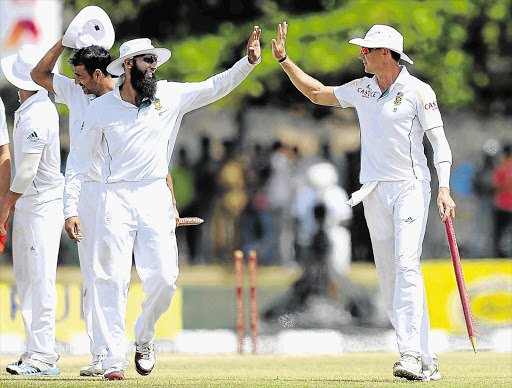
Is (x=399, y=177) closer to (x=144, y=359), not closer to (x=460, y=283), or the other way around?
(x=460, y=283)

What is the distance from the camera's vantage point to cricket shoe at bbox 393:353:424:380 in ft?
33.6

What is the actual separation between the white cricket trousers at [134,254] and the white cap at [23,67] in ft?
5.09

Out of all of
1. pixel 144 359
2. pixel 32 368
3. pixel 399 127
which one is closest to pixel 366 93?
pixel 399 127

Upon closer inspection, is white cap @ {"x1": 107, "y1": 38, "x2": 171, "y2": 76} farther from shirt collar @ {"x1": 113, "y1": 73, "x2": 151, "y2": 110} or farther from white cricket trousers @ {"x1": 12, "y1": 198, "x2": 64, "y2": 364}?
white cricket trousers @ {"x1": 12, "y1": 198, "x2": 64, "y2": 364}

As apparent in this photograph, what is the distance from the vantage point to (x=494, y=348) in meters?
15.9

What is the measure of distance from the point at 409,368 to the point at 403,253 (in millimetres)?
824

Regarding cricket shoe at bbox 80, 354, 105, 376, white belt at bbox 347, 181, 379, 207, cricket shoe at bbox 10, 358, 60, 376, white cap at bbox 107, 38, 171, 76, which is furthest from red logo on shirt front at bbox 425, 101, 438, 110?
cricket shoe at bbox 10, 358, 60, 376

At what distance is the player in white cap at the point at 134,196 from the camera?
1026cm

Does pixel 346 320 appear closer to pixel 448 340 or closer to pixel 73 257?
pixel 448 340

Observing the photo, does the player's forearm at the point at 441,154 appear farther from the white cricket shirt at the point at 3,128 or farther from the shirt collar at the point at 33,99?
the white cricket shirt at the point at 3,128

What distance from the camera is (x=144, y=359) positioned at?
34.1 feet

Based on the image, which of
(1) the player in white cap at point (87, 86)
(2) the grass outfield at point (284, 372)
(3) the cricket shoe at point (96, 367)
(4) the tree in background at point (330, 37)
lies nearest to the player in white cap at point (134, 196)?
(1) the player in white cap at point (87, 86)

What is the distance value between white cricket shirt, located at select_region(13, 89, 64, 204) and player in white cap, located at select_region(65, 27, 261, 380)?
2.91 ft

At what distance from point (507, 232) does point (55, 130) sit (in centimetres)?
1337
